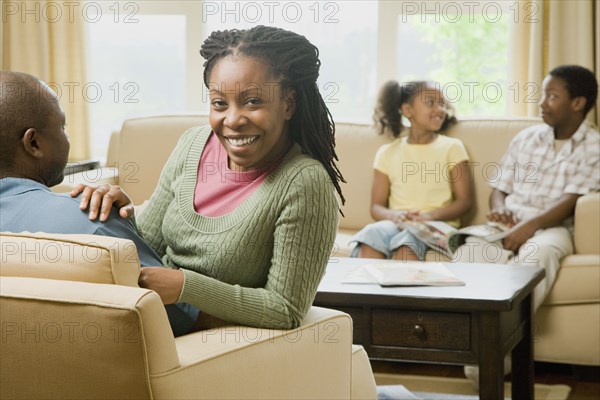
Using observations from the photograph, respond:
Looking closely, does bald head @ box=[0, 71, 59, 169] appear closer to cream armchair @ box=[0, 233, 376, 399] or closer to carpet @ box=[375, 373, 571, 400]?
cream armchair @ box=[0, 233, 376, 399]

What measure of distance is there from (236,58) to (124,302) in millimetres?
610

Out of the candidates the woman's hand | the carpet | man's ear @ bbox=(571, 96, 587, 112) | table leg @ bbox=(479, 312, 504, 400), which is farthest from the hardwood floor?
the woman's hand

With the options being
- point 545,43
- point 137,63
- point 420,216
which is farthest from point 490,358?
point 137,63

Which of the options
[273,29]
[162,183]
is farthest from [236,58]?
[162,183]

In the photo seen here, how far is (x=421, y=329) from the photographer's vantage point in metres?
2.53

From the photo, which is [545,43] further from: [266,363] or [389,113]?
[266,363]

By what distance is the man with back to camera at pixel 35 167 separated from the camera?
152 centimetres

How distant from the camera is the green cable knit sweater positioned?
166 cm

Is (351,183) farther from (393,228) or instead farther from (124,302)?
(124,302)

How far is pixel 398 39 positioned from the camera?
482 cm

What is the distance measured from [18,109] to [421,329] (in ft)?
4.43
